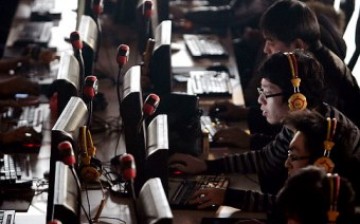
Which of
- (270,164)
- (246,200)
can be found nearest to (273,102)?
(270,164)

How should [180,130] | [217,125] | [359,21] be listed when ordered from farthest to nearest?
[359,21]
[217,125]
[180,130]

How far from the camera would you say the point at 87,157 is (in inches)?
95.0

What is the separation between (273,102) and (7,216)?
3.19 ft

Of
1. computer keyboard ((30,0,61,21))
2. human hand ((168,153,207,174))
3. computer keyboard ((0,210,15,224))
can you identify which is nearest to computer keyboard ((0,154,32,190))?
computer keyboard ((0,210,15,224))

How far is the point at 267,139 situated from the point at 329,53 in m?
0.42

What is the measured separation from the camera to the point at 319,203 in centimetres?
185

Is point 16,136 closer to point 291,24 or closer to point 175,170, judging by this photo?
point 175,170

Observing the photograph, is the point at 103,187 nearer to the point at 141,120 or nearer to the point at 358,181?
the point at 141,120

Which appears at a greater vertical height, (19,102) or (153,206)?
(153,206)

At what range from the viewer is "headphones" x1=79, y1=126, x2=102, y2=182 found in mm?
2324

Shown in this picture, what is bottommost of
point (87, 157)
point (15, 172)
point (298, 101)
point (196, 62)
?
point (196, 62)

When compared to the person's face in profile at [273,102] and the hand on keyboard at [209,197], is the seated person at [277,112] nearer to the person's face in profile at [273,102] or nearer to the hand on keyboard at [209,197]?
the person's face in profile at [273,102]

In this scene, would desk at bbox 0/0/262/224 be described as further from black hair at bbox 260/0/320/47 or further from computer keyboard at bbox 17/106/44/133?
black hair at bbox 260/0/320/47

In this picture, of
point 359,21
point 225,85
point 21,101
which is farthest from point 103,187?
point 359,21
